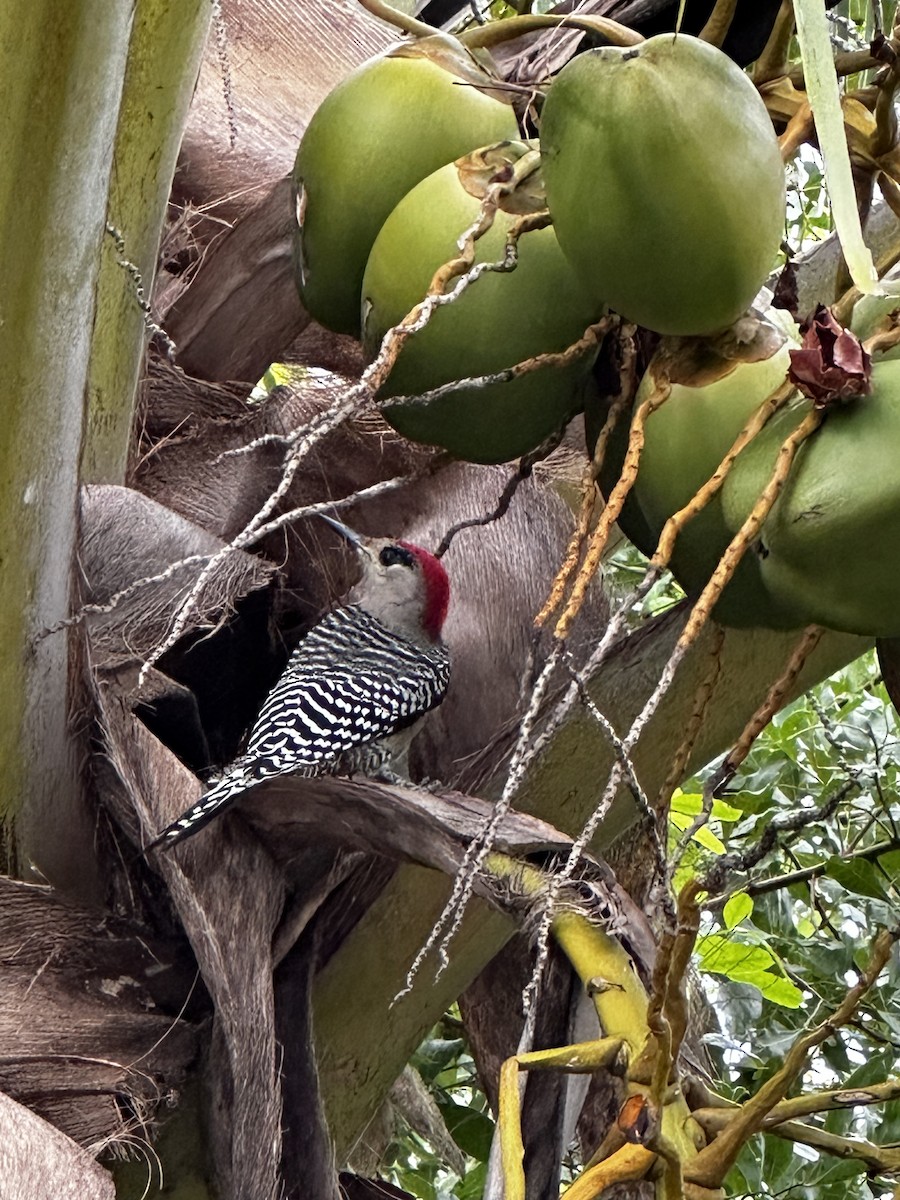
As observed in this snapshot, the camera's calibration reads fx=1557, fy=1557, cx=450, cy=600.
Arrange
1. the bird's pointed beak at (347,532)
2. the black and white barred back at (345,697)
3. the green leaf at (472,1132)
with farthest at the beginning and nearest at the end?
the green leaf at (472,1132), the black and white barred back at (345,697), the bird's pointed beak at (347,532)

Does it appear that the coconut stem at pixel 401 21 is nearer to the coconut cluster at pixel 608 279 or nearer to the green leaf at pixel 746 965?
the coconut cluster at pixel 608 279

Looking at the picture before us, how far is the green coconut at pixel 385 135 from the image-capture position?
76 centimetres

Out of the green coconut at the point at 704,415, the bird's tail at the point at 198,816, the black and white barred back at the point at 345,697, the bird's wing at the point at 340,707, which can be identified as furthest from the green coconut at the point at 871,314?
the bird's wing at the point at 340,707

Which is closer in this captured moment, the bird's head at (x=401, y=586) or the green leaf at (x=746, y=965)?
the bird's head at (x=401, y=586)

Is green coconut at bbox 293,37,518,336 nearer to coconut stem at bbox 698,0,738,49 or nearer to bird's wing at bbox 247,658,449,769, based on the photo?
coconut stem at bbox 698,0,738,49

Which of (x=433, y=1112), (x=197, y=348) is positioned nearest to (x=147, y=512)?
(x=197, y=348)

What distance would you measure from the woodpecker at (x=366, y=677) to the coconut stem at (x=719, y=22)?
2.08ft

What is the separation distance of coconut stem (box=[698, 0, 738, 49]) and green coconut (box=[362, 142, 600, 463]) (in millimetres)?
118

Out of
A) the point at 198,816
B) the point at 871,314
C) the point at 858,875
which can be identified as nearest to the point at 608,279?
the point at 871,314

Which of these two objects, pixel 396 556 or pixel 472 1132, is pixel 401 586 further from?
pixel 472 1132

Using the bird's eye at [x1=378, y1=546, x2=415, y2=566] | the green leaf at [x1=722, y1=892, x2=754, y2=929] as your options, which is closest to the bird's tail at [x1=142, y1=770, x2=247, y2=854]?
the bird's eye at [x1=378, y1=546, x2=415, y2=566]

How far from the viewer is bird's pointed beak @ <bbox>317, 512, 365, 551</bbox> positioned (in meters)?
1.34

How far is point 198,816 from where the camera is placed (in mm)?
990

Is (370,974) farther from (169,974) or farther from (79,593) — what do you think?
(79,593)
